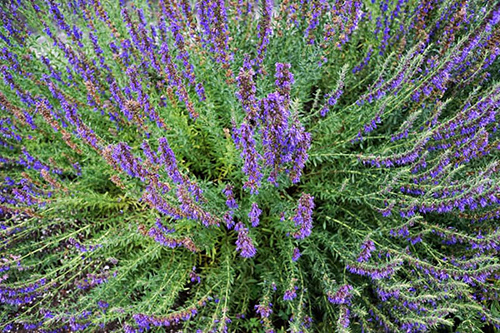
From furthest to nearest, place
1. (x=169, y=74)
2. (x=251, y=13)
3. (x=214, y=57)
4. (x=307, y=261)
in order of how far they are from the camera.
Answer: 1. (x=251, y=13)
2. (x=307, y=261)
3. (x=214, y=57)
4. (x=169, y=74)

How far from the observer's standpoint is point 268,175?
3.17 metres

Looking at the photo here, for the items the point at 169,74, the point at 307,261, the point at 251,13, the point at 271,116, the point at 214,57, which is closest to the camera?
the point at 271,116

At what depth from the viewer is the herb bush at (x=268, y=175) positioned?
2.83 meters

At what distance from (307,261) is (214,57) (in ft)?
7.27

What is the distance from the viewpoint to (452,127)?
302 cm

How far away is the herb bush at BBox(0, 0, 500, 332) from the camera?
2832 millimetres

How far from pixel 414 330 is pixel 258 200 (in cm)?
168

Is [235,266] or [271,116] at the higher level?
[271,116]

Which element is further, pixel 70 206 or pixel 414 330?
pixel 70 206

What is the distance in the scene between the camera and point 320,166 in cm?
410

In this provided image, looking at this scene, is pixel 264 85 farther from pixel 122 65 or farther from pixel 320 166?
pixel 122 65

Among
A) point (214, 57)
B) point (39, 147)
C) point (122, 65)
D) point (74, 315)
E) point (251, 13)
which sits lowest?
point (74, 315)

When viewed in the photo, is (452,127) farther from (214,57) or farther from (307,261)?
(214,57)

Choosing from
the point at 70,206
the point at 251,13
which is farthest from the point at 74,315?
the point at 251,13
